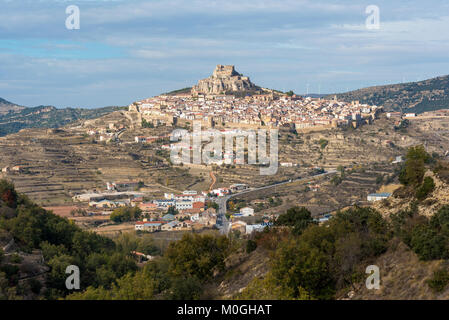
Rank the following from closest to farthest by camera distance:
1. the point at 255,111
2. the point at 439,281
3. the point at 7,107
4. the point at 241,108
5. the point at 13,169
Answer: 1. the point at 439,281
2. the point at 13,169
3. the point at 255,111
4. the point at 241,108
5. the point at 7,107

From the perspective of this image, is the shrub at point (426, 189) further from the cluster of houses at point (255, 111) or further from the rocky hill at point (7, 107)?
the rocky hill at point (7, 107)

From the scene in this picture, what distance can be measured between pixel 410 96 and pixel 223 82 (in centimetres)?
4100

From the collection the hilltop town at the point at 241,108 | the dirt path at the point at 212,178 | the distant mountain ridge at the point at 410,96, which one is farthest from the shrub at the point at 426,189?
the distant mountain ridge at the point at 410,96

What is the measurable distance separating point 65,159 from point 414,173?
44.1 m

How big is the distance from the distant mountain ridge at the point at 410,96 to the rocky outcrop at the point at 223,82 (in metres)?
31.3

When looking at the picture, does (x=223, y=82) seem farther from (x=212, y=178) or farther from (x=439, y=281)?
(x=439, y=281)

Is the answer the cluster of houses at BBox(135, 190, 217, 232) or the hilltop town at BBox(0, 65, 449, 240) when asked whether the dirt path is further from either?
the cluster of houses at BBox(135, 190, 217, 232)

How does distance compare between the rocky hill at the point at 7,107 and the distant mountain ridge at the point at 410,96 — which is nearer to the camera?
the distant mountain ridge at the point at 410,96

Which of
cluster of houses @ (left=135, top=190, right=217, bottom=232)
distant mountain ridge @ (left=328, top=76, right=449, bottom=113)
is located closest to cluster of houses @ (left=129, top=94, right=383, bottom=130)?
distant mountain ridge @ (left=328, top=76, right=449, bottom=113)

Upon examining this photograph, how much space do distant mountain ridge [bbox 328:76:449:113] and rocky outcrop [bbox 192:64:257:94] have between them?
31.3 metres

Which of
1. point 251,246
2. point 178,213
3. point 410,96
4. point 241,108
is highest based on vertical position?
point 410,96

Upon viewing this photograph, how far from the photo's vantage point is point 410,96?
116312 mm

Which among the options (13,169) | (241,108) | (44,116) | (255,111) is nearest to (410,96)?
(241,108)

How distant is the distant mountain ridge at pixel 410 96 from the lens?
109 m
